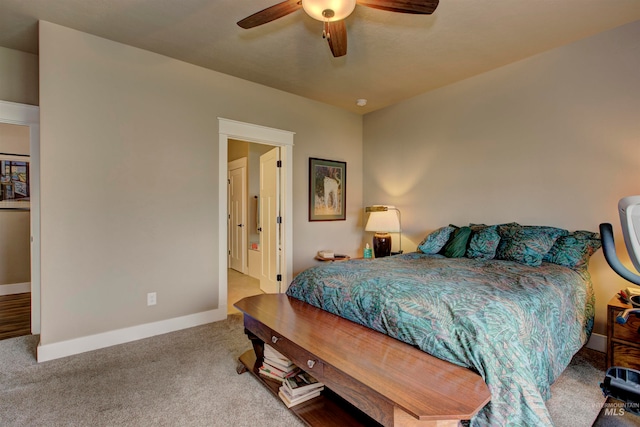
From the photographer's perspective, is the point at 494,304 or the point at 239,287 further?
the point at 239,287

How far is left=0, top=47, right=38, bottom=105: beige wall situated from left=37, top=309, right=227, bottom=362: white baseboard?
7.14 ft

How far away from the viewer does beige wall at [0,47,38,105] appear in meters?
2.73

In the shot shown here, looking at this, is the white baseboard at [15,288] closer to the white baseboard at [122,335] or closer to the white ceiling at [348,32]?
the white baseboard at [122,335]

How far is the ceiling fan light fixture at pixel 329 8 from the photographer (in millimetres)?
1624

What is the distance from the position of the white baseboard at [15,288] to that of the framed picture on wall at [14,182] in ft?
3.61

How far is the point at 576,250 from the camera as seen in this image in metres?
2.45

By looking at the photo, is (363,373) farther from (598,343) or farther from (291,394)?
(598,343)

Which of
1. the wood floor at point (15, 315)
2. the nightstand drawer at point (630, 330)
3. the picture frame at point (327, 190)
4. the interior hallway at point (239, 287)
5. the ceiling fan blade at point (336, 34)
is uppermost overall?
the ceiling fan blade at point (336, 34)

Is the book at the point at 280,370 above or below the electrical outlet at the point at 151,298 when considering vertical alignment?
below

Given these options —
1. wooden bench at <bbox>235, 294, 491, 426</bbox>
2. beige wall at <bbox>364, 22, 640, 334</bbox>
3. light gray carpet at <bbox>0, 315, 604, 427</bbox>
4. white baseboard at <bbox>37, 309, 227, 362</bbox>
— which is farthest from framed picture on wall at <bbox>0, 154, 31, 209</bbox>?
beige wall at <bbox>364, 22, 640, 334</bbox>

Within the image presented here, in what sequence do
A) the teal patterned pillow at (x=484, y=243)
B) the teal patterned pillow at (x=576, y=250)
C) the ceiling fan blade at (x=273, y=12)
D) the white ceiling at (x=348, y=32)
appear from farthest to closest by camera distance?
the teal patterned pillow at (x=484, y=243) → the teal patterned pillow at (x=576, y=250) → the white ceiling at (x=348, y=32) → the ceiling fan blade at (x=273, y=12)

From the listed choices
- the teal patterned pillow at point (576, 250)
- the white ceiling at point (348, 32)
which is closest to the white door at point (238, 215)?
the white ceiling at point (348, 32)

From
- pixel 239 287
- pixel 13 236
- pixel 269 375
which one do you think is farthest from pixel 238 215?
pixel 269 375

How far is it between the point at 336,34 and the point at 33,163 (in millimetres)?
2940
